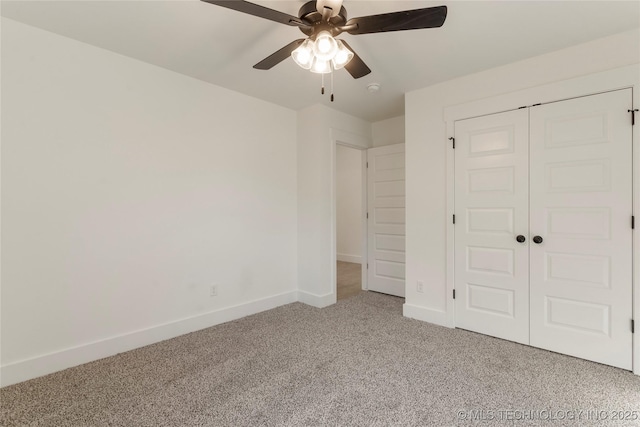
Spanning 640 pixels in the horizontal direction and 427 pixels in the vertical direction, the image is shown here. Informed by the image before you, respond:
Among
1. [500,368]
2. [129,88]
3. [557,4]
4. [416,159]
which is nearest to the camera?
[557,4]

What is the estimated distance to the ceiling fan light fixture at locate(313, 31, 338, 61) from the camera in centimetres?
166

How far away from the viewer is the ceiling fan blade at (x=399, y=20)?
1.48 metres

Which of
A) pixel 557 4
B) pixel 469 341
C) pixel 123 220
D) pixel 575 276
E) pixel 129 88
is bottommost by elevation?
pixel 469 341

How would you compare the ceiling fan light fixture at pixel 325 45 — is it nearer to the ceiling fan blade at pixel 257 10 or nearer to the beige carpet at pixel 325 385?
the ceiling fan blade at pixel 257 10

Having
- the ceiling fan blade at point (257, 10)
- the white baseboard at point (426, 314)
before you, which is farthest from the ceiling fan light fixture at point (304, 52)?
the white baseboard at point (426, 314)

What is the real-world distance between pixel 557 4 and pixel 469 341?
2636mm

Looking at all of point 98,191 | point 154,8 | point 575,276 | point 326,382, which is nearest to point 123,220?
point 98,191

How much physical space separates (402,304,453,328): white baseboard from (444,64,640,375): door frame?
5 centimetres

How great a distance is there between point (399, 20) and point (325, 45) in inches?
16.3

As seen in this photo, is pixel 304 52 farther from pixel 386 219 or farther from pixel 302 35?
pixel 386 219

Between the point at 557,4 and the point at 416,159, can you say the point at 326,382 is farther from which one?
the point at 557,4

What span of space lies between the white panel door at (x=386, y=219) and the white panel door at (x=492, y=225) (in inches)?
43.2

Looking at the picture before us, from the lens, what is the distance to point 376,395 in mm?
1886

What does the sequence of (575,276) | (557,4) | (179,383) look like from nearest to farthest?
(557,4)
(179,383)
(575,276)
